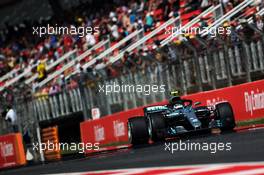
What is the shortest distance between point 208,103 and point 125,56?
552cm

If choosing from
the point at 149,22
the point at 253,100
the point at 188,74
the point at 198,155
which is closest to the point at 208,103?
the point at 188,74

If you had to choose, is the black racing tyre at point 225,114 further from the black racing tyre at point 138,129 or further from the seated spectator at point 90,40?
the seated spectator at point 90,40

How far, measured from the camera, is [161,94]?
18891 millimetres

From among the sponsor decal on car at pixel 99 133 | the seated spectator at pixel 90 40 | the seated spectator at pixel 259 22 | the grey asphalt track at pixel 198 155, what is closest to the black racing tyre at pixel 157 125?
the grey asphalt track at pixel 198 155

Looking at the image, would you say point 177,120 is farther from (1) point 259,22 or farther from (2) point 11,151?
(2) point 11,151

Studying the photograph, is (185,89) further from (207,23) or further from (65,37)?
(65,37)

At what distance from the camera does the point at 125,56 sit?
74.0 ft

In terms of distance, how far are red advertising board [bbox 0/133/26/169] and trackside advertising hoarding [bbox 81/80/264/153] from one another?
6.86ft

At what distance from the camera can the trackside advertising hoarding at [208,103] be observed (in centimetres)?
1598

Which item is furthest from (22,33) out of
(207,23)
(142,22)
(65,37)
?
(207,23)

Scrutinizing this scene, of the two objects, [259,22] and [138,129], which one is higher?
[259,22]

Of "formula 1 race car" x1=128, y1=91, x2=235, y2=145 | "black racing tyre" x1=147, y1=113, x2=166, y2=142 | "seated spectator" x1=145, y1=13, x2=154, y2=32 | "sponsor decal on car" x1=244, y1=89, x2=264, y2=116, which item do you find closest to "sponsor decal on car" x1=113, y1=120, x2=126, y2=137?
"sponsor decal on car" x1=244, y1=89, x2=264, y2=116

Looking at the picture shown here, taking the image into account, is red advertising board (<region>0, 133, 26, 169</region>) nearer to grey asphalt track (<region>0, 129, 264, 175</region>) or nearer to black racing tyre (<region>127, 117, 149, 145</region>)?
black racing tyre (<region>127, 117, 149, 145</region>)

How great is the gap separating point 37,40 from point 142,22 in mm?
10393
